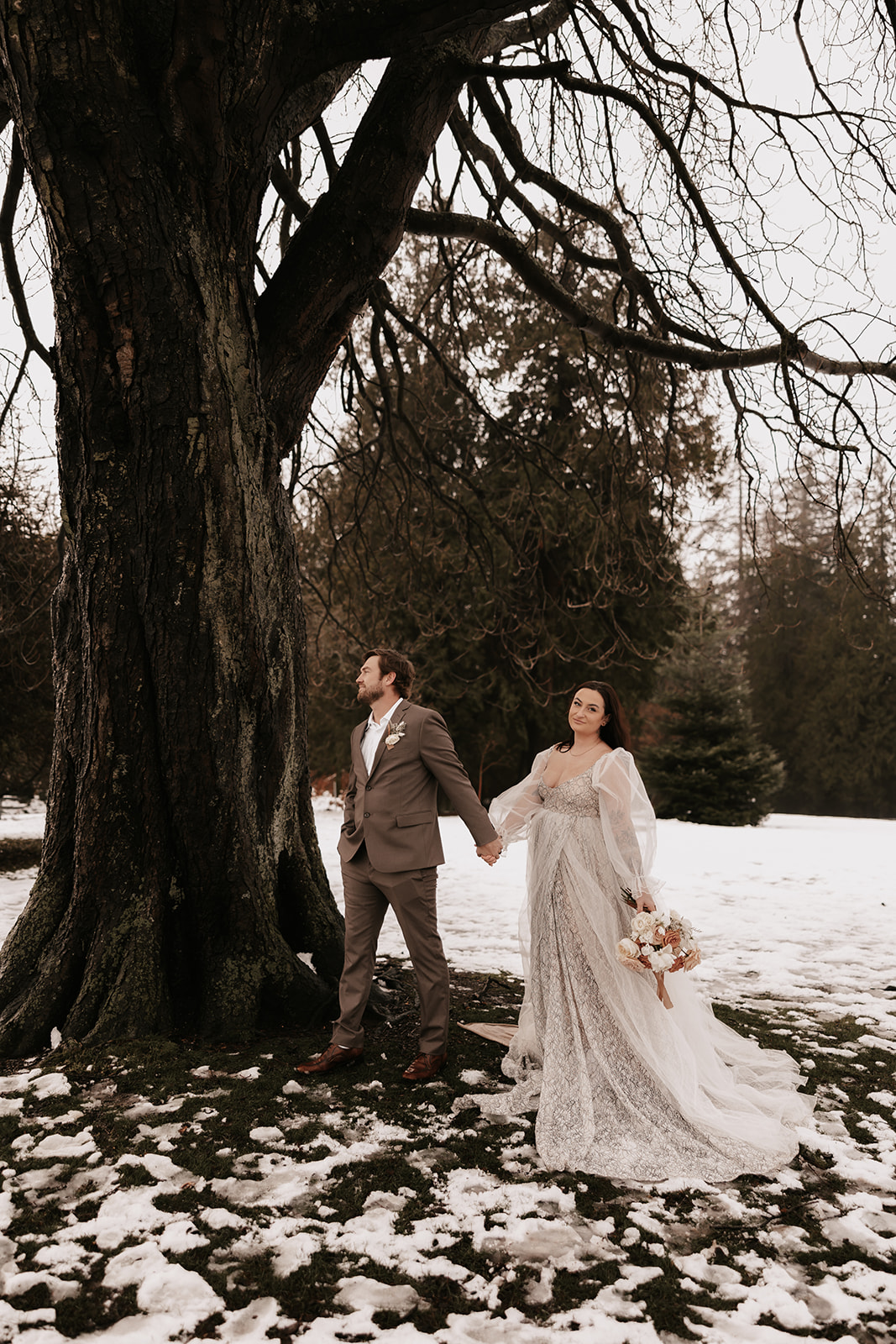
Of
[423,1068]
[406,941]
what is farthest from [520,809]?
[423,1068]

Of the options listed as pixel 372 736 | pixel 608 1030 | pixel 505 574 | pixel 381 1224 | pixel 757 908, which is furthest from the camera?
pixel 505 574

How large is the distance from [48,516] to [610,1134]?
35.8 feet

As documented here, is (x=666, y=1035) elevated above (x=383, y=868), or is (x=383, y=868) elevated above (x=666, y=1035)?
(x=383, y=868)

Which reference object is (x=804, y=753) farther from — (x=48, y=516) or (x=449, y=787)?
(x=449, y=787)

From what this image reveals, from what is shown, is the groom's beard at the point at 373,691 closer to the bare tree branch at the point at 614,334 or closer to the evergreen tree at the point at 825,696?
the bare tree branch at the point at 614,334

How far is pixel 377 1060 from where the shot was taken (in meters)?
4.30

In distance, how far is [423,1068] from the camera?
4.09m

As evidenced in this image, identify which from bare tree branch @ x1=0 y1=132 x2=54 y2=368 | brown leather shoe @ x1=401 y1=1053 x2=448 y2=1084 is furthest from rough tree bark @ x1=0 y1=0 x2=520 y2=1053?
bare tree branch @ x1=0 y1=132 x2=54 y2=368

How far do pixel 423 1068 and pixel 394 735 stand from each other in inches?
58.1

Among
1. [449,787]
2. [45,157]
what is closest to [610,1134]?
[449,787]

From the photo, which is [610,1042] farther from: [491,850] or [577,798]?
[577,798]

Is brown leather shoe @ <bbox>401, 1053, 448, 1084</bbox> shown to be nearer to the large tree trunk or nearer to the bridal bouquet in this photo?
the large tree trunk

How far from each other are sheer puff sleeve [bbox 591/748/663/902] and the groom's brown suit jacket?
52 cm

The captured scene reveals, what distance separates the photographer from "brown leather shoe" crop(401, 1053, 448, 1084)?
405 cm
